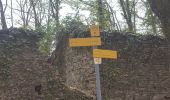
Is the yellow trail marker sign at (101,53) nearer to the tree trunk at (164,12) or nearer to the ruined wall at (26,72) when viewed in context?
the tree trunk at (164,12)

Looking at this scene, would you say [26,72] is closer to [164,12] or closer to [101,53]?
[101,53]

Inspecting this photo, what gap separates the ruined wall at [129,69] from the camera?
1045cm

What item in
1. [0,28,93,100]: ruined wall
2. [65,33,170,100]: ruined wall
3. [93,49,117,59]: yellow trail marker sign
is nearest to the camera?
[93,49,117,59]: yellow trail marker sign

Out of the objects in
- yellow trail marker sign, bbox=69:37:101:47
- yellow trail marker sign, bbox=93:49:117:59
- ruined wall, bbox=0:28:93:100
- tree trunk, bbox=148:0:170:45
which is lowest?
ruined wall, bbox=0:28:93:100

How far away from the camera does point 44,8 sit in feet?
68.6

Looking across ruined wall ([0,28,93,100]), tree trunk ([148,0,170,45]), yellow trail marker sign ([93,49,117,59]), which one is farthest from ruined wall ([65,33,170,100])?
tree trunk ([148,0,170,45])

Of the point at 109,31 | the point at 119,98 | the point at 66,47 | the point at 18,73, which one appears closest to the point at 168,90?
the point at 119,98

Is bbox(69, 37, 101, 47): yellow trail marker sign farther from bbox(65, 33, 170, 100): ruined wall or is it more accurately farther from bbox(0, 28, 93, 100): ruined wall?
bbox(0, 28, 93, 100): ruined wall

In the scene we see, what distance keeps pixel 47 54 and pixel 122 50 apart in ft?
9.30

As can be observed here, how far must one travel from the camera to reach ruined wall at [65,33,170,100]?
10.4m

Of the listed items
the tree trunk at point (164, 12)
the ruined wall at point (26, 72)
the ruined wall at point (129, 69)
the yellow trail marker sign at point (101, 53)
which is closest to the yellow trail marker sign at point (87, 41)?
the yellow trail marker sign at point (101, 53)

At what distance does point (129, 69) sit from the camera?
10656 mm

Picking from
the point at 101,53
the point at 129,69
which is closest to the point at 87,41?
the point at 101,53

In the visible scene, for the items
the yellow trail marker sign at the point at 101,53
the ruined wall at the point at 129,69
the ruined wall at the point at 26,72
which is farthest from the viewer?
the ruined wall at the point at 26,72
